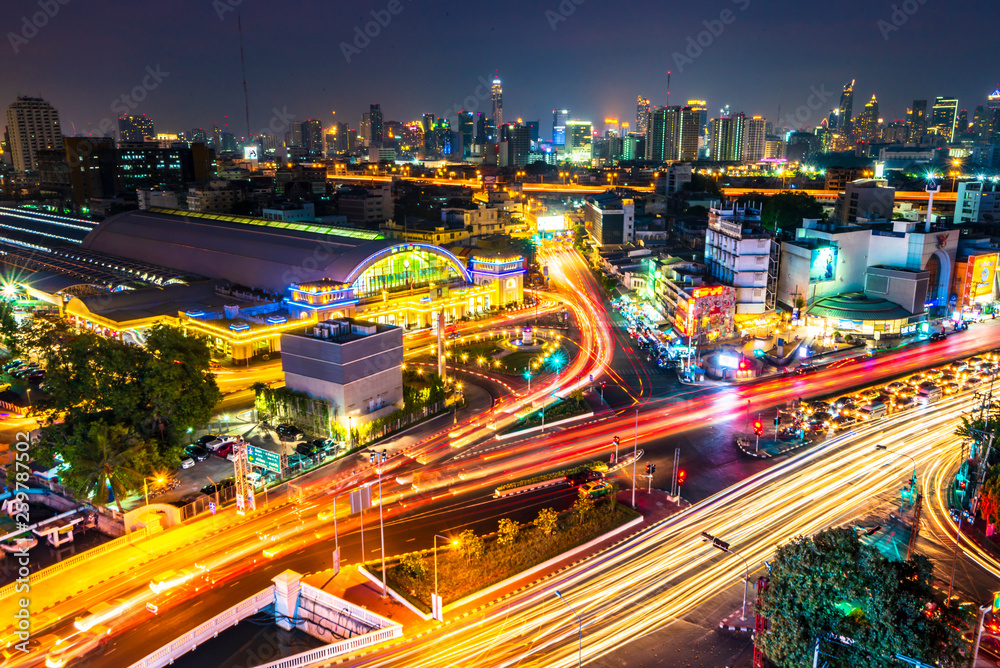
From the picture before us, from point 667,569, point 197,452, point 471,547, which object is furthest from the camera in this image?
point 197,452

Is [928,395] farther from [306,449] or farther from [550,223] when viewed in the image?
[550,223]

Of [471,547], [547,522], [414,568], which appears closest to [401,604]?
[414,568]

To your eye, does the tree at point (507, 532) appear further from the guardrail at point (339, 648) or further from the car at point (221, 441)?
the car at point (221, 441)

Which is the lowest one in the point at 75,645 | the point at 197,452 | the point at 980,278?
the point at 75,645

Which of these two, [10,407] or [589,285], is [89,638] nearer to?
[10,407]

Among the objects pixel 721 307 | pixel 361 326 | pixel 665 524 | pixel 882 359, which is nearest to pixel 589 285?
pixel 721 307

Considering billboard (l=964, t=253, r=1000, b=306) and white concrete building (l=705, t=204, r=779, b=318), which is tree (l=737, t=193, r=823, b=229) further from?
white concrete building (l=705, t=204, r=779, b=318)

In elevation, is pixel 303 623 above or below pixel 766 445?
below

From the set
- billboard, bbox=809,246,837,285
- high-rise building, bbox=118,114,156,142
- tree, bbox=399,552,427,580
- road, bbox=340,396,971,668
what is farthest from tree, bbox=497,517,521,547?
high-rise building, bbox=118,114,156,142
